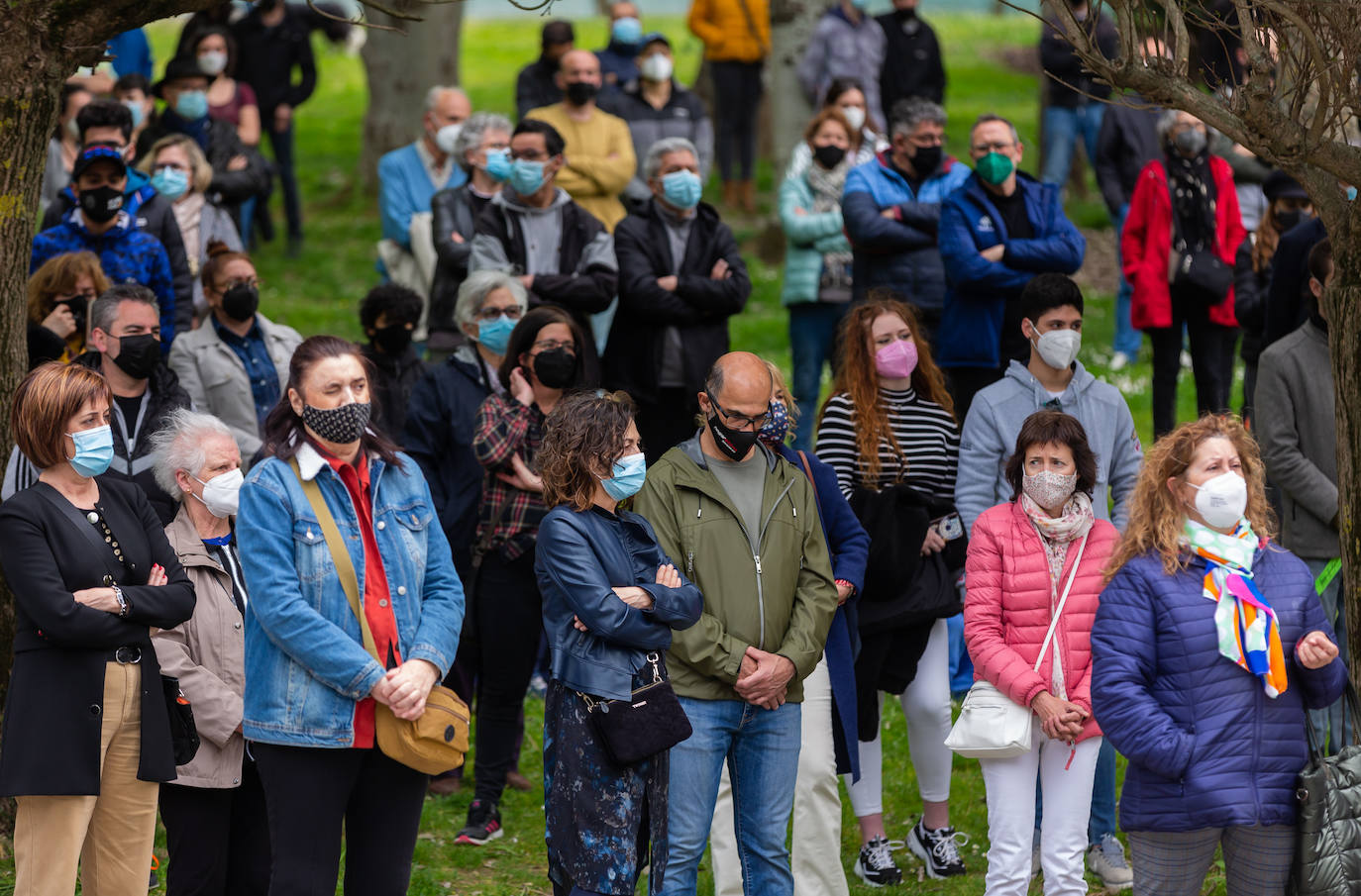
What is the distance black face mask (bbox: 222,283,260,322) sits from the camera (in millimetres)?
8078

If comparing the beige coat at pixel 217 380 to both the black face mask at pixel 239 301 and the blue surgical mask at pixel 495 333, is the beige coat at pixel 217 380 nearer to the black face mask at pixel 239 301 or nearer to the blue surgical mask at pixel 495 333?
the black face mask at pixel 239 301

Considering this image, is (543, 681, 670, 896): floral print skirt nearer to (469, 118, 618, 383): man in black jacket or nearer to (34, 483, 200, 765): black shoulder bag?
(34, 483, 200, 765): black shoulder bag

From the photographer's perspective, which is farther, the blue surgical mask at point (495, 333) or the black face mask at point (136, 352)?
the blue surgical mask at point (495, 333)

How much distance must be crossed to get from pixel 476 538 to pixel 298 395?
213 cm

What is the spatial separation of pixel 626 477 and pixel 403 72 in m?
13.3

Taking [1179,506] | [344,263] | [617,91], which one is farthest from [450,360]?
[344,263]

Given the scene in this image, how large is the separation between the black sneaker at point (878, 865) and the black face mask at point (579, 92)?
587cm

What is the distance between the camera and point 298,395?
523 cm

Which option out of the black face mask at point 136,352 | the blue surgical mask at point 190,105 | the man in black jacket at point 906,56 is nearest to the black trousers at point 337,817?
the black face mask at point 136,352

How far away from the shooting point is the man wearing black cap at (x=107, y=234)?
858 centimetres

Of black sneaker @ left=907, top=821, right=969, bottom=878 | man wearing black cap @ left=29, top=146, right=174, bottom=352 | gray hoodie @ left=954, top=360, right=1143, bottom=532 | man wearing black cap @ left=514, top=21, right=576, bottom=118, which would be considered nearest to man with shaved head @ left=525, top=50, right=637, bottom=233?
man wearing black cap @ left=514, top=21, right=576, bottom=118

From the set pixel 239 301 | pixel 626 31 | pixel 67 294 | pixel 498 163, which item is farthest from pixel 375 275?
pixel 67 294

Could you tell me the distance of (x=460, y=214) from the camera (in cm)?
978

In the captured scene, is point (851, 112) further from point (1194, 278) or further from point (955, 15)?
point (955, 15)
